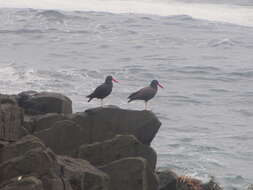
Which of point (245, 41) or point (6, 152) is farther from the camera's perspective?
point (245, 41)

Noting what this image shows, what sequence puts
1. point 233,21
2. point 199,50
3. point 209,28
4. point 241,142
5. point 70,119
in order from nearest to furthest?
point 70,119 → point 241,142 → point 199,50 → point 209,28 → point 233,21

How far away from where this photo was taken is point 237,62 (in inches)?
1580

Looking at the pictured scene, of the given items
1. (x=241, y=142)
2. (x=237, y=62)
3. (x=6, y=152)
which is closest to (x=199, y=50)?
(x=237, y=62)

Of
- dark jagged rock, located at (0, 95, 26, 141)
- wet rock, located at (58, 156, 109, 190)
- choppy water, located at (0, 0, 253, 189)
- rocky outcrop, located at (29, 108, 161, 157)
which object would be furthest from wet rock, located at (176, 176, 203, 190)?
choppy water, located at (0, 0, 253, 189)

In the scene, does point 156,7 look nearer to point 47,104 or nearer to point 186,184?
point 47,104

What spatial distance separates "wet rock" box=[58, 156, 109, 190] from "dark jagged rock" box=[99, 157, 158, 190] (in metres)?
0.39

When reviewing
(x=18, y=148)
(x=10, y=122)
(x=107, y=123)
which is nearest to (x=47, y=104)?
(x=107, y=123)

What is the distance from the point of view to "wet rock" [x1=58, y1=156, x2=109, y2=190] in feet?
40.1

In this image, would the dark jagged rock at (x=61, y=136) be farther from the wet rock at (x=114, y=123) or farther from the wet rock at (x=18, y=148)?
the wet rock at (x=18, y=148)

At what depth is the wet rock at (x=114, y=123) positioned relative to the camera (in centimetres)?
1591

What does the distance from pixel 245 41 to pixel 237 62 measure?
6360 millimetres

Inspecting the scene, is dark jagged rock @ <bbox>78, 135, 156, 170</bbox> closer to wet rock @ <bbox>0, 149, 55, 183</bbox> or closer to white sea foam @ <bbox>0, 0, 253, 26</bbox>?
wet rock @ <bbox>0, 149, 55, 183</bbox>

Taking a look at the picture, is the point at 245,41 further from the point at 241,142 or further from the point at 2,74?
the point at 241,142

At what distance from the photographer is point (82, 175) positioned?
40.7ft
